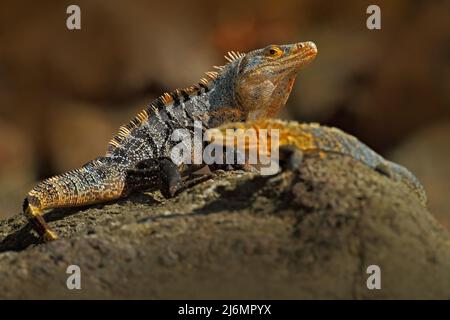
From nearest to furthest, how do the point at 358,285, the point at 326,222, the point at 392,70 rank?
the point at 358,285 < the point at 326,222 < the point at 392,70

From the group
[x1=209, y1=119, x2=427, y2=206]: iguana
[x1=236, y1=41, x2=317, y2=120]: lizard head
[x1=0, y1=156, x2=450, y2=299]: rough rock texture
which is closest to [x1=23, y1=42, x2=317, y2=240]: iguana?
[x1=236, y1=41, x2=317, y2=120]: lizard head

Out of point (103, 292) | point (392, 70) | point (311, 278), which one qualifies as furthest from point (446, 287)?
point (392, 70)

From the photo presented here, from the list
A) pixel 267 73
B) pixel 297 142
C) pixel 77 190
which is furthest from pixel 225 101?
pixel 297 142

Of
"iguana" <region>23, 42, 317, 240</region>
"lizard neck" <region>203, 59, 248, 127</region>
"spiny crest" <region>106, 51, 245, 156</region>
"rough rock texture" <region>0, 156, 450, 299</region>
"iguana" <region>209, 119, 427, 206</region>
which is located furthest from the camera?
"lizard neck" <region>203, 59, 248, 127</region>

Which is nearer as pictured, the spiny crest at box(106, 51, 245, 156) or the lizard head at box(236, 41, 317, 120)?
the spiny crest at box(106, 51, 245, 156)

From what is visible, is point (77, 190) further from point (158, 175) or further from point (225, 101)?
point (225, 101)

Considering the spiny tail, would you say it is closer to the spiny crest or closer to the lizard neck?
the spiny crest

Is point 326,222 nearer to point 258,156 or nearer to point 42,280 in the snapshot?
point 258,156
